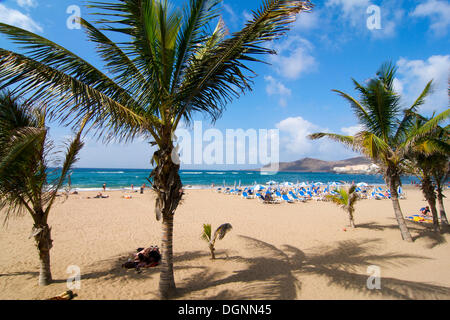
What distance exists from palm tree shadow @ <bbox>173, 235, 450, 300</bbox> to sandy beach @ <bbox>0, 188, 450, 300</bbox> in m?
0.02

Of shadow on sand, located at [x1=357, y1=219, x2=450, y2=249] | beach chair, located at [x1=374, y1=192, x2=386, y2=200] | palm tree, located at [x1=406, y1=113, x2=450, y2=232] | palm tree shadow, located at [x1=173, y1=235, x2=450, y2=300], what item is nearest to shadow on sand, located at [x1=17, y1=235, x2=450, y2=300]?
palm tree shadow, located at [x1=173, y1=235, x2=450, y2=300]

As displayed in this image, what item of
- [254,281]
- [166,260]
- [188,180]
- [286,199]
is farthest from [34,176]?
[188,180]

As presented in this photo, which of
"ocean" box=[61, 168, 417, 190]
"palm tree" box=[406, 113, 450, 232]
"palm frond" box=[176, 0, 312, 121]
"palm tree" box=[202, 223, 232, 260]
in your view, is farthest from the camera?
"ocean" box=[61, 168, 417, 190]

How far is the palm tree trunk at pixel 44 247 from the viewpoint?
157 inches

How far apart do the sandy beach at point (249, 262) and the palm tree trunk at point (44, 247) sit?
8.1 inches

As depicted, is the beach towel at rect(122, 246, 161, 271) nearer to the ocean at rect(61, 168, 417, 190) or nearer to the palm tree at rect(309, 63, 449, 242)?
the palm tree at rect(309, 63, 449, 242)

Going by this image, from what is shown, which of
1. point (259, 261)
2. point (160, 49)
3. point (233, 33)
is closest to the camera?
point (233, 33)

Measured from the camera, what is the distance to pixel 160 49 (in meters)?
3.21

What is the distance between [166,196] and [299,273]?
11.3 feet

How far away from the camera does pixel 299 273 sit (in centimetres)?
462

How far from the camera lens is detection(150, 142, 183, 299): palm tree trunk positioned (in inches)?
135
